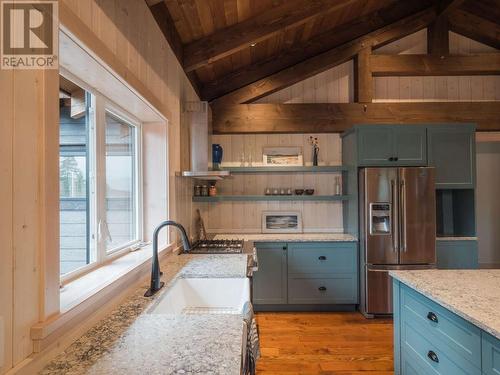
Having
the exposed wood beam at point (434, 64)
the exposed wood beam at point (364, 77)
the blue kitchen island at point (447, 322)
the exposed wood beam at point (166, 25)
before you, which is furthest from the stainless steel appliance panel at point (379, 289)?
the exposed wood beam at point (166, 25)

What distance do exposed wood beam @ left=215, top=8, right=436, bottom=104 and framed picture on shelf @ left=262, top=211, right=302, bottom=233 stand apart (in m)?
1.51

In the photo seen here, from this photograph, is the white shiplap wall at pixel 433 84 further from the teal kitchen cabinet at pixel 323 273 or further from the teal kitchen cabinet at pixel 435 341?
the teal kitchen cabinet at pixel 435 341

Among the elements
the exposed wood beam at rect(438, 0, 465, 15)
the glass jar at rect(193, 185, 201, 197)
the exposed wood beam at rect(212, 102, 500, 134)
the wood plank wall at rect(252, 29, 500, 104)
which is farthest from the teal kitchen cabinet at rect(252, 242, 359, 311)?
the exposed wood beam at rect(438, 0, 465, 15)

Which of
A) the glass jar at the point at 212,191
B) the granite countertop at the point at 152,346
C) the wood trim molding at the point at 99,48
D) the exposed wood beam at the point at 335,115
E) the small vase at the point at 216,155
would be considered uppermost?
the exposed wood beam at the point at 335,115

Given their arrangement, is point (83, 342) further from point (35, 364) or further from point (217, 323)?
point (217, 323)

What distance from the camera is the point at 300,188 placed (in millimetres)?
3898

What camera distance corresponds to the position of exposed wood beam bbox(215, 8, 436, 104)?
145 inches

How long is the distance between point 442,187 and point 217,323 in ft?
10.5

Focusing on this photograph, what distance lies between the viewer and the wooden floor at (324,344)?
2.32m

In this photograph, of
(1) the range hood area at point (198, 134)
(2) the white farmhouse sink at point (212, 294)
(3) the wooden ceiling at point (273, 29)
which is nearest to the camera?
(2) the white farmhouse sink at point (212, 294)

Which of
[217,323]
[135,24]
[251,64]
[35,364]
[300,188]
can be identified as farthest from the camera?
[300,188]

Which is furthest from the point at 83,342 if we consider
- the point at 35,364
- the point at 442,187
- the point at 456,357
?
the point at 442,187

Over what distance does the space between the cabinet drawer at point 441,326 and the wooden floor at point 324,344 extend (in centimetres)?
77

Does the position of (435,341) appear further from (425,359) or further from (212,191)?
(212,191)
